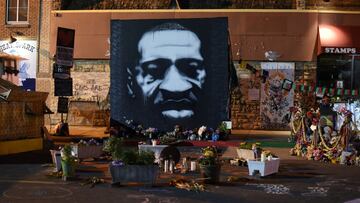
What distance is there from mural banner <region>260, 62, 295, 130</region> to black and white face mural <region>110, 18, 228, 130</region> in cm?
548

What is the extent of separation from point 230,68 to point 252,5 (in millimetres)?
6109

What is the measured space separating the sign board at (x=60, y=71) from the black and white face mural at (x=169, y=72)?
6.21 ft

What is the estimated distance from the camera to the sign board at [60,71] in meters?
22.6

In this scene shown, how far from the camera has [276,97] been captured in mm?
27797

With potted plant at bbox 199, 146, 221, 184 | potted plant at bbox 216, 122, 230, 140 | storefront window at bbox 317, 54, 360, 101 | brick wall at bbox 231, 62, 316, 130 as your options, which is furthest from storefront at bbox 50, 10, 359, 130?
potted plant at bbox 199, 146, 221, 184

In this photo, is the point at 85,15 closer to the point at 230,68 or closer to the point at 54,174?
the point at 230,68

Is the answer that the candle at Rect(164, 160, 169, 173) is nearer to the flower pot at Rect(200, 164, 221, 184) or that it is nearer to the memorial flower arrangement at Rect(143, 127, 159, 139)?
the flower pot at Rect(200, 164, 221, 184)

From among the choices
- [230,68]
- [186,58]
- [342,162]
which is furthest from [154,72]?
[342,162]

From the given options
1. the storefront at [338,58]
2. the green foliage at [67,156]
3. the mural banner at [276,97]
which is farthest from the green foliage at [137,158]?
the mural banner at [276,97]

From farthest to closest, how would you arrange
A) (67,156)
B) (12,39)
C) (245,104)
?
(12,39) < (245,104) < (67,156)

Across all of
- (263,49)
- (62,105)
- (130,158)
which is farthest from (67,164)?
(263,49)

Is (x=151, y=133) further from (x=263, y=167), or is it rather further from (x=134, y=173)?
(x=134, y=173)

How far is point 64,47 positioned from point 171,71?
163 inches

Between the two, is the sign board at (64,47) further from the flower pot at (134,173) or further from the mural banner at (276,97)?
the flower pot at (134,173)
